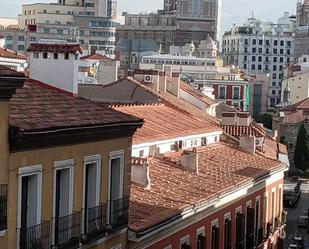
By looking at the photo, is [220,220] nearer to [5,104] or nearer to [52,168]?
[52,168]

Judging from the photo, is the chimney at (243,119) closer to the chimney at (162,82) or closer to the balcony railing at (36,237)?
the chimney at (162,82)

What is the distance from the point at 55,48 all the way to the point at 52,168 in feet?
16.8

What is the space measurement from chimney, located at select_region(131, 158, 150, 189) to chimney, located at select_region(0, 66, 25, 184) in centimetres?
1083

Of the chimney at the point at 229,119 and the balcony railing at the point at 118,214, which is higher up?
the balcony railing at the point at 118,214

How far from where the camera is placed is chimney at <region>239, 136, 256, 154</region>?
4094 centimetres

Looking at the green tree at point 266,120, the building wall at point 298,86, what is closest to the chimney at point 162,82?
the building wall at point 298,86

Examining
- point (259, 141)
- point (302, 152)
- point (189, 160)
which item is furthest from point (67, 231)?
point (302, 152)

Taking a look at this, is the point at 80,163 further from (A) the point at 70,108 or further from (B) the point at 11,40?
(B) the point at 11,40

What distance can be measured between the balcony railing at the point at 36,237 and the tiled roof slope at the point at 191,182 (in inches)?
180

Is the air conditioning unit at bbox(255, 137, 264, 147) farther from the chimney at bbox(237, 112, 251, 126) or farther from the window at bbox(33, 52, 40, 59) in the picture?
the window at bbox(33, 52, 40, 59)

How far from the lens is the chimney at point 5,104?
15133 mm

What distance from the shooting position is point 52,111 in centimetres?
1786

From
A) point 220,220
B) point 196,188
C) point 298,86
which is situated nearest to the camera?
point 196,188

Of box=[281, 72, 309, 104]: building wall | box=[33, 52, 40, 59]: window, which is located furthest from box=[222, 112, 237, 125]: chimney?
box=[281, 72, 309, 104]: building wall
